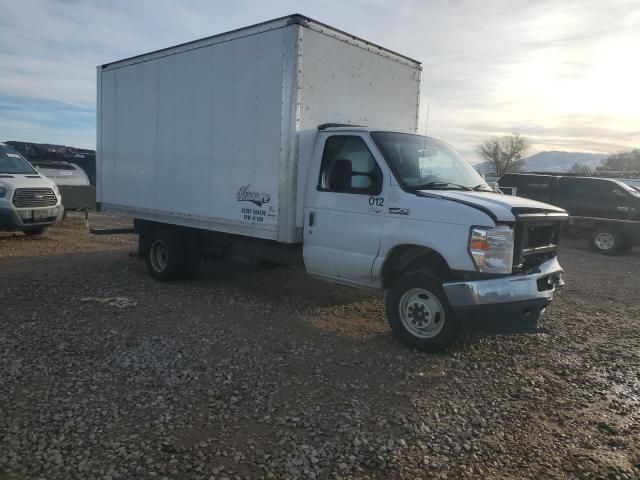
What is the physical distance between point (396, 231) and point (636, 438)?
270 centimetres

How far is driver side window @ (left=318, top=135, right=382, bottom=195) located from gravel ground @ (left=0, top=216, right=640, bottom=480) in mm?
1663

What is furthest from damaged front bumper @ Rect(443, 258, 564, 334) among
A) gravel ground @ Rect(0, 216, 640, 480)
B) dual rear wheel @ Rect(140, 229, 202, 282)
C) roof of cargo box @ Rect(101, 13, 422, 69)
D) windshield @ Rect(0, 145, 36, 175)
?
windshield @ Rect(0, 145, 36, 175)

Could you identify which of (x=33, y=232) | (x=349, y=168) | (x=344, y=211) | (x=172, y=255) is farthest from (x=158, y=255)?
(x=33, y=232)

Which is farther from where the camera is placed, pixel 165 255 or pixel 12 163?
pixel 12 163

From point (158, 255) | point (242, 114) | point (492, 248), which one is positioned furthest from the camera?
point (158, 255)

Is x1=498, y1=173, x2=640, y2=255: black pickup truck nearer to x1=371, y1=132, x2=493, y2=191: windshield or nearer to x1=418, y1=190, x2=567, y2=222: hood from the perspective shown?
x1=371, y1=132, x2=493, y2=191: windshield

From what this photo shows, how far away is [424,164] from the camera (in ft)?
18.9

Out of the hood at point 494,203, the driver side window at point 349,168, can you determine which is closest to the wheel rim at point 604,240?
the hood at point 494,203

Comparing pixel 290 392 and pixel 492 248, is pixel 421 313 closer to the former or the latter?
pixel 492 248

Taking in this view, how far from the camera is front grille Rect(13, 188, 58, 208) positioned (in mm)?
11039

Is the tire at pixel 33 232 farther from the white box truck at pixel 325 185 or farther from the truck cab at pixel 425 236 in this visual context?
the truck cab at pixel 425 236

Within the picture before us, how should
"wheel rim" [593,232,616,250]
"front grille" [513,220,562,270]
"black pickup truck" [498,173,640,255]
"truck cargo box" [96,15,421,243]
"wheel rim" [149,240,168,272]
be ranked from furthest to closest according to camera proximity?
"wheel rim" [593,232,616,250] → "black pickup truck" [498,173,640,255] → "wheel rim" [149,240,168,272] → "truck cargo box" [96,15,421,243] → "front grille" [513,220,562,270]

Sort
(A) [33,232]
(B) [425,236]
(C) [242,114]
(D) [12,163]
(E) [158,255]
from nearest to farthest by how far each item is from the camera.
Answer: (B) [425,236] → (C) [242,114] → (E) [158,255] → (D) [12,163] → (A) [33,232]

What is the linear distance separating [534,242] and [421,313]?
1349 millimetres
